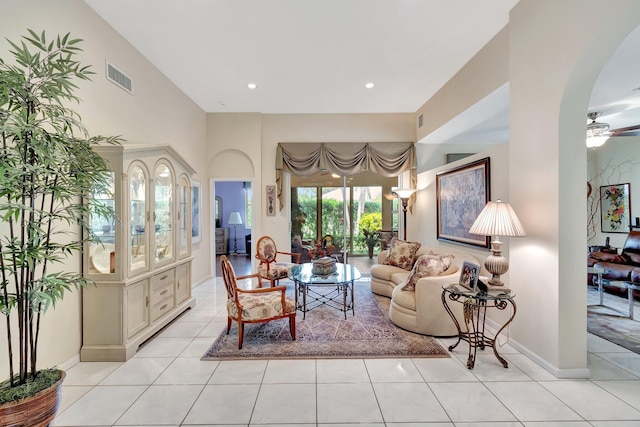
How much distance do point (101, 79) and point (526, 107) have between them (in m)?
4.26

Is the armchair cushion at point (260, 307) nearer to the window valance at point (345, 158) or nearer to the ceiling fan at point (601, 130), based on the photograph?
the window valance at point (345, 158)

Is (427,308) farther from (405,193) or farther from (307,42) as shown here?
(307,42)

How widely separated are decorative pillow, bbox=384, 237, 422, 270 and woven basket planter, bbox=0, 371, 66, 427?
407cm

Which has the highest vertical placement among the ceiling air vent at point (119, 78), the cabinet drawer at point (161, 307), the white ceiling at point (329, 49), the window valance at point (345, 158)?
the white ceiling at point (329, 49)

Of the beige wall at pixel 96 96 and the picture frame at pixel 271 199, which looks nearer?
the beige wall at pixel 96 96

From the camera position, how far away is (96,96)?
111 inches

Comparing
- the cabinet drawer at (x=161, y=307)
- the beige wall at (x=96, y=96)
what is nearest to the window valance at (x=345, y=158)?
the beige wall at (x=96, y=96)

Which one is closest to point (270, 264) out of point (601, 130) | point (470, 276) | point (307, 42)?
point (470, 276)

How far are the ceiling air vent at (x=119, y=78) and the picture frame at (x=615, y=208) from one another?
834 centimetres

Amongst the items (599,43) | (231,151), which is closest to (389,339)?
(599,43)

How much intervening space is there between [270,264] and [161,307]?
6.09 feet

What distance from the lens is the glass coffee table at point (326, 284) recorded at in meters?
3.40

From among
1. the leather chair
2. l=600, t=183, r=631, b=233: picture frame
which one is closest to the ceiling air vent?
the leather chair

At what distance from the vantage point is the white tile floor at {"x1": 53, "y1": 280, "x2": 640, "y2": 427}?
1.88 meters
